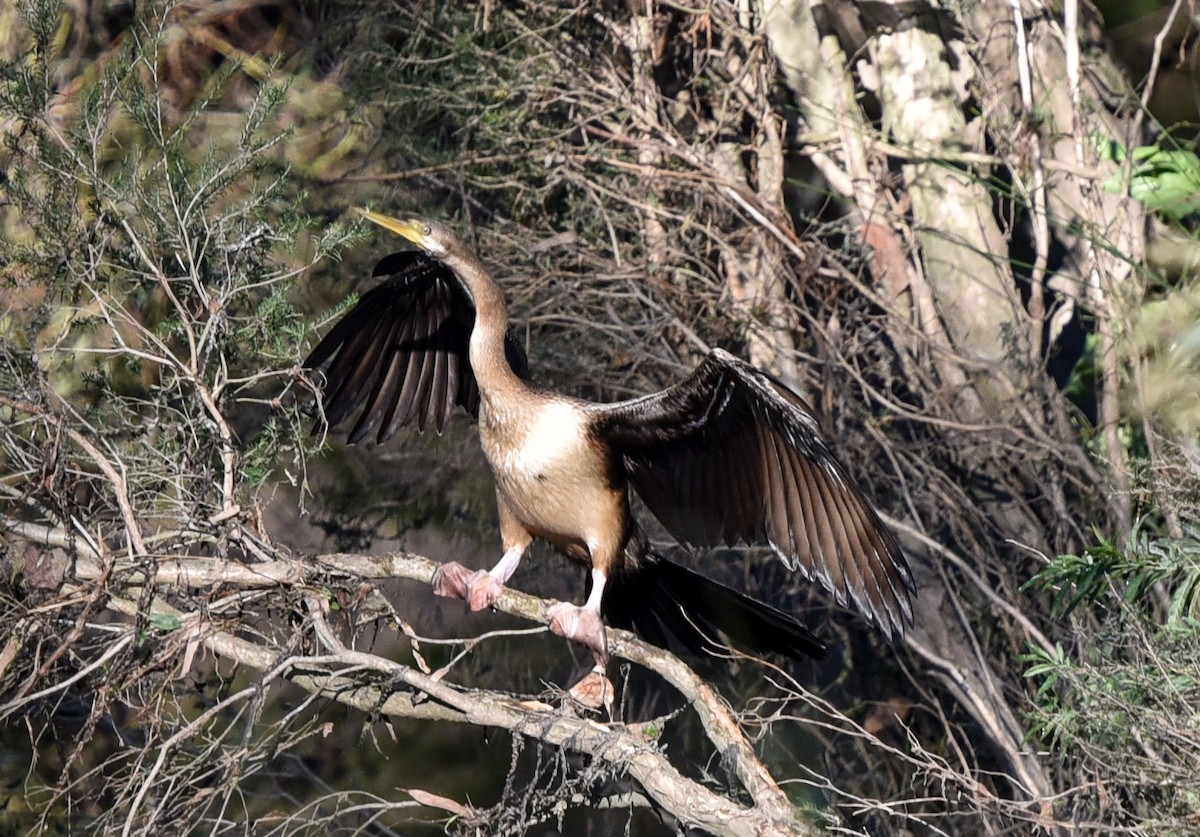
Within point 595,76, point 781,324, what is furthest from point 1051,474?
point 595,76

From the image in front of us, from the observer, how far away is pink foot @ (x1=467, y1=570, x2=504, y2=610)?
321 cm

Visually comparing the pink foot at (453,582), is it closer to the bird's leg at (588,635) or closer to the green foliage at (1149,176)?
the bird's leg at (588,635)

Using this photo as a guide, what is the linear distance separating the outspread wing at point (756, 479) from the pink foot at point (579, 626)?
20.2 inches

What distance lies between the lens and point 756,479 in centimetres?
345

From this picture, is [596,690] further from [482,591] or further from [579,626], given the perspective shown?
[482,591]

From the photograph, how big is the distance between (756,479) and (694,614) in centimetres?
41

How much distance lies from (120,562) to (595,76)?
3205mm

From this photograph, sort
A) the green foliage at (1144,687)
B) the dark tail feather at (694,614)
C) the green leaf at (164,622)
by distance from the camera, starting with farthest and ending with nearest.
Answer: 1. the dark tail feather at (694,614)
2. the green foliage at (1144,687)
3. the green leaf at (164,622)

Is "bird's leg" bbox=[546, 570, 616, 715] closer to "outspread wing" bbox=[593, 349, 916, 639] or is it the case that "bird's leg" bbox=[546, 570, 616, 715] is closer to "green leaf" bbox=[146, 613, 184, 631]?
"outspread wing" bbox=[593, 349, 916, 639]

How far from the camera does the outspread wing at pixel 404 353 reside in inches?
157

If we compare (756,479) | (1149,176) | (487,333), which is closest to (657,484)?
(756,479)

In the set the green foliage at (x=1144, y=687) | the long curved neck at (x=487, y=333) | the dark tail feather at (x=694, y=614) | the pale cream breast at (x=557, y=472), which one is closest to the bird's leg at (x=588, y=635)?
the dark tail feather at (x=694, y=614)

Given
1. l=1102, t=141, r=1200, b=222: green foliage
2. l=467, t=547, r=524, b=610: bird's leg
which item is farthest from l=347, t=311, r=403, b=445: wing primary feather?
l=1102, t=141, r=1200, b=222: green foliage

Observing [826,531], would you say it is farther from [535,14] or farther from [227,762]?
[535,14]
